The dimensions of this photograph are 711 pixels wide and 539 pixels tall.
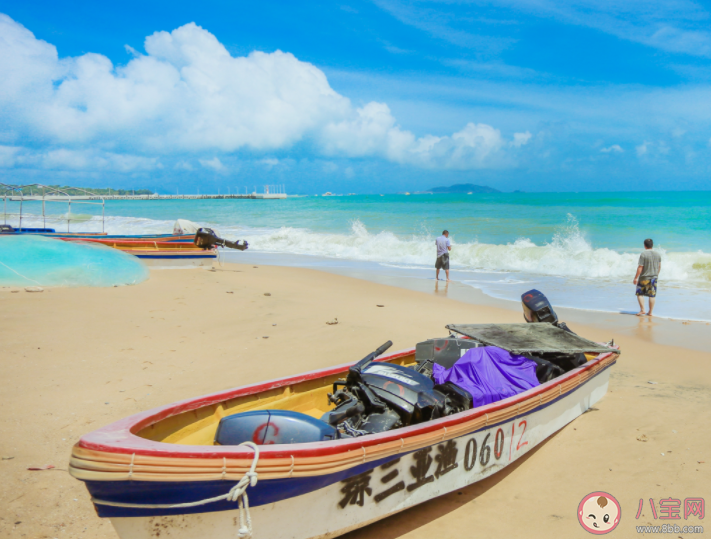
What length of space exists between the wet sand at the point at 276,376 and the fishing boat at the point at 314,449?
328mm

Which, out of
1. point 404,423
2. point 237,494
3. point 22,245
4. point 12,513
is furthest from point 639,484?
point 22,245

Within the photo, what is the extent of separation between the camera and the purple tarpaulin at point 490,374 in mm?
3943

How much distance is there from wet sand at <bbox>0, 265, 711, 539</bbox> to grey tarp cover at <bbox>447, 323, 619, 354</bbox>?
87cm

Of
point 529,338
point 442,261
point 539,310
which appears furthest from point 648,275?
point 529,338

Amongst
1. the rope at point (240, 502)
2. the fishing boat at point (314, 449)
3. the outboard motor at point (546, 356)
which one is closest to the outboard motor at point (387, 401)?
the fishing boat at point (314, 449)

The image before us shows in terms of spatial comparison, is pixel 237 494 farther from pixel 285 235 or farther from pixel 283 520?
pixel 285 235

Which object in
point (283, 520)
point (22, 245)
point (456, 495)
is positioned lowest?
point (456, 495)

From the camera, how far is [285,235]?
2866cm

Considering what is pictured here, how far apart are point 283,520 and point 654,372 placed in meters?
5.85

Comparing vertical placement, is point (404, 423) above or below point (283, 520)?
above

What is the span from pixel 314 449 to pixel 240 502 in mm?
454

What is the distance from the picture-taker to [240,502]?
8.11 ft

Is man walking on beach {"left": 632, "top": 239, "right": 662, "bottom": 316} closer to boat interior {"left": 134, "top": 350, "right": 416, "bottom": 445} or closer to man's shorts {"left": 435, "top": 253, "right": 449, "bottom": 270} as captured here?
man's shorts {"left": 435, "top": 253, "right": 449, "bottom": 270}

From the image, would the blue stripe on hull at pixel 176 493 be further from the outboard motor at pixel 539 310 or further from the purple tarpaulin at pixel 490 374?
the outboard motor at pixel 539 310
